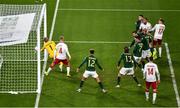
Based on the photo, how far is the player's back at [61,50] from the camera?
75.0 ft

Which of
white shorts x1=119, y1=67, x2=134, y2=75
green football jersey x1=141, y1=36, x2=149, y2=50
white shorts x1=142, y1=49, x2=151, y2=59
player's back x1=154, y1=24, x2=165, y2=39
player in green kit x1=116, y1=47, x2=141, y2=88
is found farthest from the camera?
player's back x1=154, y1=24, x2=165, y2=39

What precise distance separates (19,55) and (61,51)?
3.13m

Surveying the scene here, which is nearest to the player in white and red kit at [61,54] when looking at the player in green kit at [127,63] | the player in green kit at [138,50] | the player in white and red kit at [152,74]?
the player in green kit at [127,63]

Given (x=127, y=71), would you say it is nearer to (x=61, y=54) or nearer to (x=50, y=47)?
(x=61, y=54)

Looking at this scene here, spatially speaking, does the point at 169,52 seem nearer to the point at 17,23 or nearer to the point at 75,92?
the point at 75,92

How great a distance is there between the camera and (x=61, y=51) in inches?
902

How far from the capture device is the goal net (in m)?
20.1

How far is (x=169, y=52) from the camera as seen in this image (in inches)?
1021

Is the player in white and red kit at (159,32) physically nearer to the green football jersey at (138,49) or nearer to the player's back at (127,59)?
the green football jersey at (138,49)

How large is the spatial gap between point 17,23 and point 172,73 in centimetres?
733

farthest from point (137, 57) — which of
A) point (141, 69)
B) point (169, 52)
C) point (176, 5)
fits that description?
point (176, 5)

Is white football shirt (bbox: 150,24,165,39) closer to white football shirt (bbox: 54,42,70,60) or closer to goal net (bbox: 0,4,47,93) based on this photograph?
white football shirt (bbox: 54,42,70,60)

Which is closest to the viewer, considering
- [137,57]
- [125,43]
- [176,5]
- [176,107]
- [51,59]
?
[176,107]

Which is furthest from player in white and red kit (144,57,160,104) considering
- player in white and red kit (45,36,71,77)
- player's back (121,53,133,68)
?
player in white and red kit (45,36,71,77)
